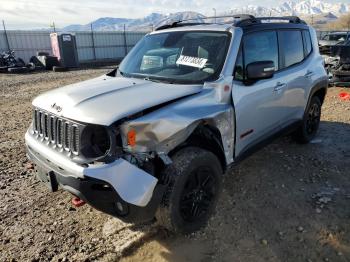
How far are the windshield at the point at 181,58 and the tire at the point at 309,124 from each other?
2337 millimetres

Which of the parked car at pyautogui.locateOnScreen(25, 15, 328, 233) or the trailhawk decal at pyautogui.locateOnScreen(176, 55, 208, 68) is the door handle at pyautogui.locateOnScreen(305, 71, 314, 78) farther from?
the trailhawk decal at pyautogui.locateOnScreen(176, 55, 208, 68)

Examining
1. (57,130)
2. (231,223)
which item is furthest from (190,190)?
(57,130)

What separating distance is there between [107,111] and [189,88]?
0.93m

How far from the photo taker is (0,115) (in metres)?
8.50

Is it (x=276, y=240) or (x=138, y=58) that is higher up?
(x=138, y=58)

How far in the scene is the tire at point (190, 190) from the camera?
116 inches

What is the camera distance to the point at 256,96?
386 centimetres

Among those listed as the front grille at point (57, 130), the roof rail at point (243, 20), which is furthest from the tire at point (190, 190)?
the roof rail at point (243, 20)

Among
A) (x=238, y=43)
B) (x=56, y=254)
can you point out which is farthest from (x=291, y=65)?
(x=56, y=254)

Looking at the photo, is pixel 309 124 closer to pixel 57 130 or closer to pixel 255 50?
pixel 255 50

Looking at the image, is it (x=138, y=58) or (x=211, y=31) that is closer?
(x=211, y=31)

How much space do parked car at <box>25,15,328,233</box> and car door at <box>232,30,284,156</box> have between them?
0.5 inches

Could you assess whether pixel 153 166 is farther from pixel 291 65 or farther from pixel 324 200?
pixel 291 65

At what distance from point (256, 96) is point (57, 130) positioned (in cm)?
216
